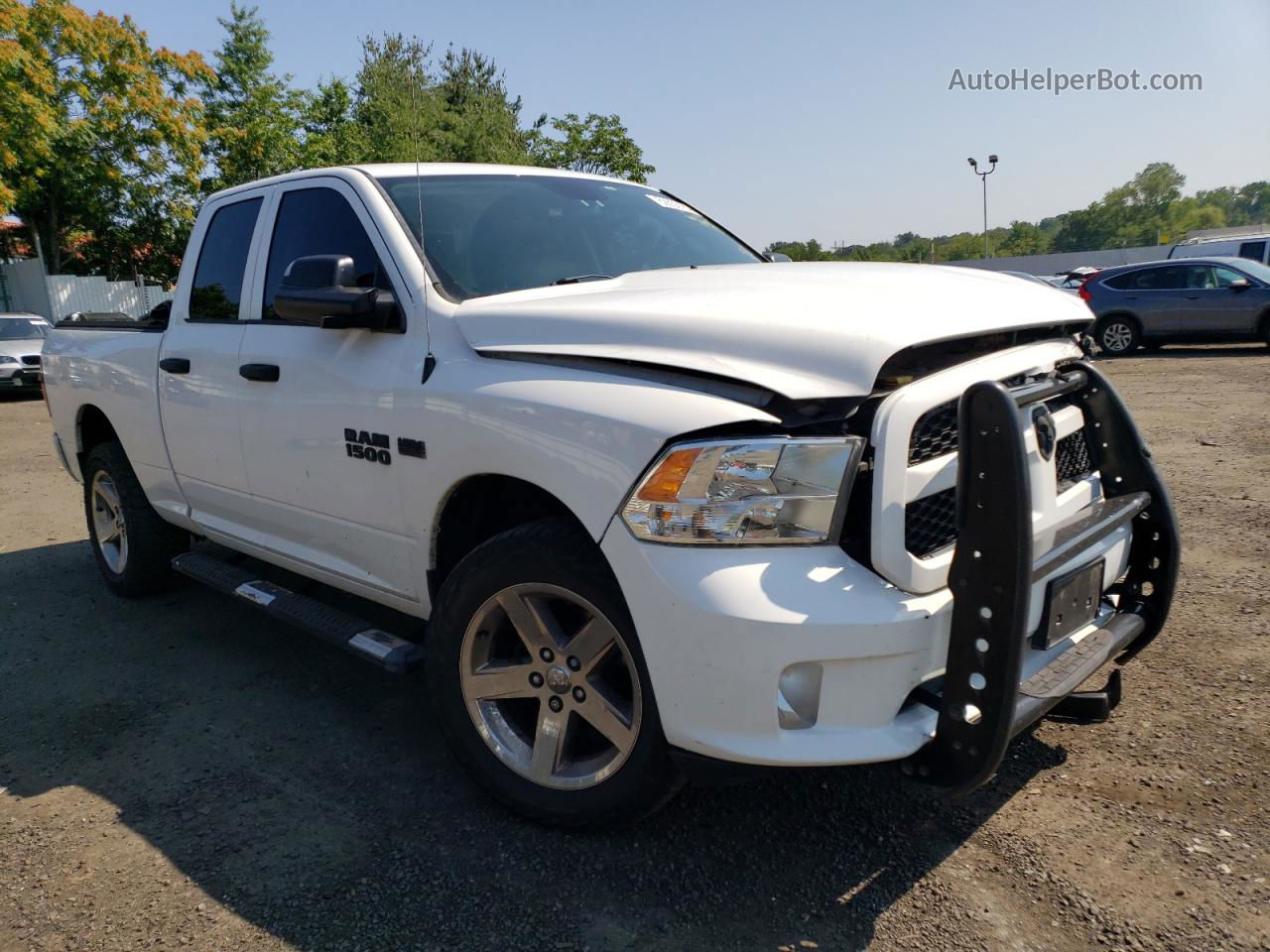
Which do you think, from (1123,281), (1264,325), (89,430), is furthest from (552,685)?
(1123,281)

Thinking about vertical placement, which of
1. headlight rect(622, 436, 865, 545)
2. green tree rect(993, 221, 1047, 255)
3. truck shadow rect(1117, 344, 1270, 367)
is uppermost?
green tree rect(993, 221, 1047, 255)

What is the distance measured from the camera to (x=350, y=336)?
3.16 metres

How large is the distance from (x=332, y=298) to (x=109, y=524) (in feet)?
10.2

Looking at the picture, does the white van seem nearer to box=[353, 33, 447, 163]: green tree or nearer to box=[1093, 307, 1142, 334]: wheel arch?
box=[1093, 307, 1142, 334]: wheel arch

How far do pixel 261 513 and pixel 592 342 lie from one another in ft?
6.27

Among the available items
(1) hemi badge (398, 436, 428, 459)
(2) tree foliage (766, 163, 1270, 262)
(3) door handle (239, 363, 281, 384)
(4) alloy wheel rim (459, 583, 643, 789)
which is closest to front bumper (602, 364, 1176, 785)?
(4) alloy wheel rim (459, 583, 643, 789)

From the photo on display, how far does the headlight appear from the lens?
210cm

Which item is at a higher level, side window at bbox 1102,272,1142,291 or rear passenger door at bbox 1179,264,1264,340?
side window at bbox 1102,272,1142,291

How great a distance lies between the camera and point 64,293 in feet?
85.9

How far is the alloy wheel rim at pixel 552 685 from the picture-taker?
96.5 inches

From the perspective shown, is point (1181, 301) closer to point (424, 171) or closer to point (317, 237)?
point (424, 171)

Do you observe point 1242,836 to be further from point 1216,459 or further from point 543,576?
point 1216,459

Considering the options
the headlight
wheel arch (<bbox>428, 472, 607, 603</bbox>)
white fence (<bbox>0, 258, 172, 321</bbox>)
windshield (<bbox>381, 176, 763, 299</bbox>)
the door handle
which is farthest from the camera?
white fence (<bbox>0, 258, 172, 321</bbox>)

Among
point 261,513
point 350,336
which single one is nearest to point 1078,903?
point 350,336
